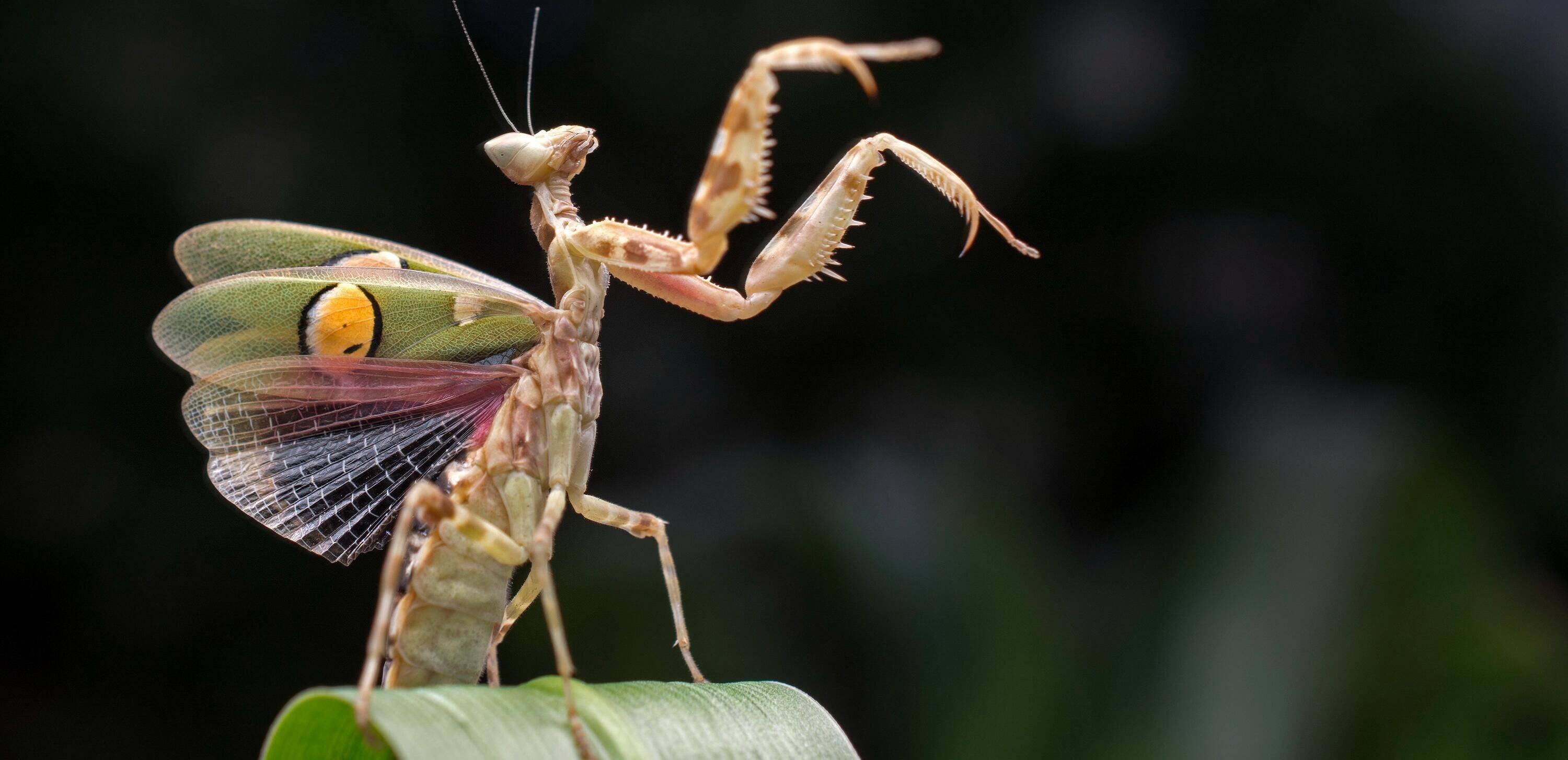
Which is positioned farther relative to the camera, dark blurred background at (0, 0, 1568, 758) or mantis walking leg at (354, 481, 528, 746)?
dark blurred background at (0, 0, 1568, 758)

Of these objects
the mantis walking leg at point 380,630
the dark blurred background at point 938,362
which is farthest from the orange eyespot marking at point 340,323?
the dark blurred background at point 938,362

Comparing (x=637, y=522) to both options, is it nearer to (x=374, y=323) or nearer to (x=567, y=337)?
(x=567, y=337)

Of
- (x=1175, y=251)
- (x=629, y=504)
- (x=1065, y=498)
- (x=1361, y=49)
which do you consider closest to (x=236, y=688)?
(x=629, y=504)

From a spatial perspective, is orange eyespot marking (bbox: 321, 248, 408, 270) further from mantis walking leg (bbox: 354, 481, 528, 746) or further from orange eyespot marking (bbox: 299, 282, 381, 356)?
mantis walking leg (bbox: 354, 481, 528, 746)

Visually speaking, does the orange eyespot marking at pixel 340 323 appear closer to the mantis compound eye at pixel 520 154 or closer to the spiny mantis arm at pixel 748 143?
the mantis compound eye at pixel 520 154

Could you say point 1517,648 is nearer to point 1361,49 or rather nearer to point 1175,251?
point 1175,251

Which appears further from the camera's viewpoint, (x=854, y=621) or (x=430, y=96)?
(x=430, y=96)

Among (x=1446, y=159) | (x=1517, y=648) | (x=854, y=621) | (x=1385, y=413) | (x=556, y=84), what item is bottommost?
(x=854, y=621)

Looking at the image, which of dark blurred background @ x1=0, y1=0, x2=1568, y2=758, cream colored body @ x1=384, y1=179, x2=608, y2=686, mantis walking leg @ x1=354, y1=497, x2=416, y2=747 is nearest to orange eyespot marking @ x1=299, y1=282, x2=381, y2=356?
cream colored body @ x1=384, y1=179, x2=608, y2=686
